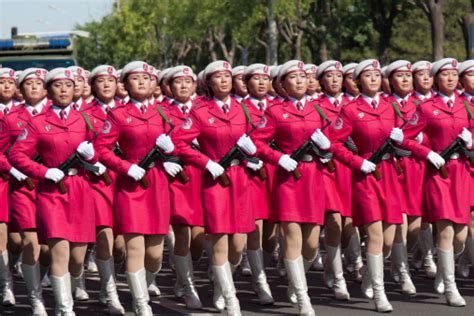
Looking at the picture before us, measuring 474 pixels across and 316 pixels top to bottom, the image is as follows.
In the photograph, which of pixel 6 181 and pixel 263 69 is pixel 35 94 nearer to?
pixel 6 181

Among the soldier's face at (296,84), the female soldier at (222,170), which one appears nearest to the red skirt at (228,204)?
the female soldier at (222,170)

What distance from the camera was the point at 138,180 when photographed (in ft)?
36.4

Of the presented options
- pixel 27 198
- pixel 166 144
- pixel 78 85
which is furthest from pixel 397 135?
pixel 78 85

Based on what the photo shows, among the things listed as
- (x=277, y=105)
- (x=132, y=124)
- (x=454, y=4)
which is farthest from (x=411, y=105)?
(x=454, y=4)

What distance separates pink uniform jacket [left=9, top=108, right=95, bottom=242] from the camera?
1071 cm

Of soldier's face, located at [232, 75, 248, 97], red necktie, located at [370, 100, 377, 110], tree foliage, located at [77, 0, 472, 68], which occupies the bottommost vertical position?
red necktie, located at [370, 100, 377, 110]

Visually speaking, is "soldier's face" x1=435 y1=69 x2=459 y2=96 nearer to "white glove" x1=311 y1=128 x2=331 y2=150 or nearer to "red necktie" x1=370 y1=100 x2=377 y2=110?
"red necktie" x1=370 y1=100 x2=377 y2=110

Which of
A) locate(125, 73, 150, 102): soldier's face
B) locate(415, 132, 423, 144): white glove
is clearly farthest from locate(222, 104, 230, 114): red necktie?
locate(415, 132, 423, 144): white glove

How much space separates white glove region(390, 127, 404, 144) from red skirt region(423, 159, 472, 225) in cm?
39

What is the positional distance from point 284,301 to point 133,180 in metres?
2.11

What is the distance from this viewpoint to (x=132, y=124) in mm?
11188

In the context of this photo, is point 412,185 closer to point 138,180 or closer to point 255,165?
point 255,165

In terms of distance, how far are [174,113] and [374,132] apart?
2250mm

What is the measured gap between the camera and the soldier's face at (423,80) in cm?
1283
